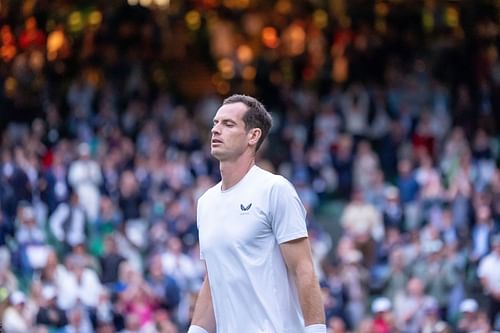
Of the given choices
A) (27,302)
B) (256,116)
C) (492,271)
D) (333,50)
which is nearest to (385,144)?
(333,50)

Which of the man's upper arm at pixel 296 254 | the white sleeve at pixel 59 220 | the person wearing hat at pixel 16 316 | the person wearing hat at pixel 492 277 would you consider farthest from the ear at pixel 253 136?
the white sleeve at pixel 59 220

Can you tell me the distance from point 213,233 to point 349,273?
1279cm

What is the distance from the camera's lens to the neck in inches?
288

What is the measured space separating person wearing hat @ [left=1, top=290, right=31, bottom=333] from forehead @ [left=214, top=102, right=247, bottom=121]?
1053cm

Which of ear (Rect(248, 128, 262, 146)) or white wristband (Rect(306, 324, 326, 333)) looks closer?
white wristband (Rect(306, 324, 326, 333))

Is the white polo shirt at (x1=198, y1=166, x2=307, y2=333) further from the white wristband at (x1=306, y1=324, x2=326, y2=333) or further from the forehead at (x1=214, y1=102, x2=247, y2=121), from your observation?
the forehead at (x1=214, y1=102, x2=247, y2=121)

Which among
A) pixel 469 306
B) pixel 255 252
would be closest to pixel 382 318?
pixel 469 306

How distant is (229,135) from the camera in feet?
23.9

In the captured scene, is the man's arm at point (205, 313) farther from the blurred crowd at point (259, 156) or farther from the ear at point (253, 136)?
the blurred crowd at point (259, 156)

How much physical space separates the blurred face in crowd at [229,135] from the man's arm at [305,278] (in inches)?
23.8

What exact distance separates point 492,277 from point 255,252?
12.1 meters

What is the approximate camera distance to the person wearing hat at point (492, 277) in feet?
60.2

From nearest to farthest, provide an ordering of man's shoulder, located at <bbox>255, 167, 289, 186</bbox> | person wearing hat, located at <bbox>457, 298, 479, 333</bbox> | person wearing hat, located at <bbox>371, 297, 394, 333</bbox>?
man's shoulder, located at <bbox>255, 167, 289, 186</bbox>
person wearing hat, located at <bbox>457, 298, 479, 333</bbox>
person wearing hat, located at <bbox>371, 297, 394, 333</bbox>

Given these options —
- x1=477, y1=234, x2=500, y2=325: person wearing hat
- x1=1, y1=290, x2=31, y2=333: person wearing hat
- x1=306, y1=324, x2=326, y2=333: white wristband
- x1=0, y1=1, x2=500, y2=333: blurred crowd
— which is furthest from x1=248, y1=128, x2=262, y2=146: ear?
x1=477, y1=234, x2=500, y2=325: person wearing hat
